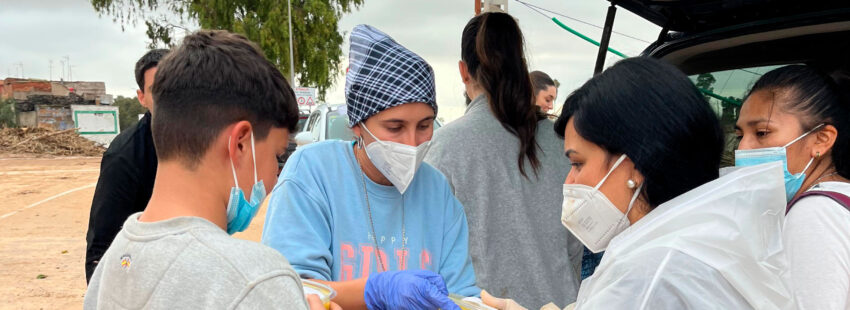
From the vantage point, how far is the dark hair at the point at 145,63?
304 centimetres

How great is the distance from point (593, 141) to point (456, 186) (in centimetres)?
86

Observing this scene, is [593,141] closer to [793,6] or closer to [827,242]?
[827,242]

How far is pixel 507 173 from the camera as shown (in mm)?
2297

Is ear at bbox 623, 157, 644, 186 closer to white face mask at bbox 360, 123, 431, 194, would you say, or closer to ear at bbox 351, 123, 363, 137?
white face mask at bbox 360, 123, 431, 194

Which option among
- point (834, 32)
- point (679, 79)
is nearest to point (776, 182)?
point (679, 79)

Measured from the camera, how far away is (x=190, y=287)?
43.0 inches

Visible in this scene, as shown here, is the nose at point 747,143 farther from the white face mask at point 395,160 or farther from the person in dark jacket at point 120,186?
the person in dark jacket at point 120,186

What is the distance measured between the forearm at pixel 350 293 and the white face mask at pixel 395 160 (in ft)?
1.31

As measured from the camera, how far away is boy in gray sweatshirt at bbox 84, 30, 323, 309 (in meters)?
1.10

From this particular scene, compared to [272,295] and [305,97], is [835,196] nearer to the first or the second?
[272,295]

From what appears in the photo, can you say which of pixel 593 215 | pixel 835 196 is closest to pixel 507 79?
pixel 593 215

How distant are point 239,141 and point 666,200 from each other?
93 cm

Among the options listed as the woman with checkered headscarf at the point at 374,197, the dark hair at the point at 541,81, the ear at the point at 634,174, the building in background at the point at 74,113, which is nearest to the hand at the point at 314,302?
the woman with checkered headscarf at the point at 374,197

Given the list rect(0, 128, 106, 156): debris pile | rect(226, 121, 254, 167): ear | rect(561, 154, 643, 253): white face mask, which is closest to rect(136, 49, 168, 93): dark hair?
rect(226, 121, 254, 167): ear
